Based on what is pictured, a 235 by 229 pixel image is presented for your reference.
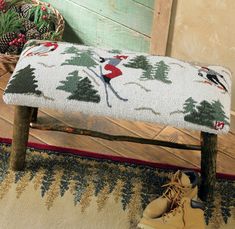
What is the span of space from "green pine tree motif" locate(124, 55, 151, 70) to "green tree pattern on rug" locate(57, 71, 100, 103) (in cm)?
14

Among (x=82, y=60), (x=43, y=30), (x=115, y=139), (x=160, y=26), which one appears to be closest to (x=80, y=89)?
(x=82, y=60)

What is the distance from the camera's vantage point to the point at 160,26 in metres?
1.46

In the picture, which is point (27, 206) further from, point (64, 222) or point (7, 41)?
point (7, 41)

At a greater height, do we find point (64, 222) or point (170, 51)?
point (170, 51)

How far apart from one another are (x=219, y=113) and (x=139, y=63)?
0.27 m

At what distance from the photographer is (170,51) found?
1500mm

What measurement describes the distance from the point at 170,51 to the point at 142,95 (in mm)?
455

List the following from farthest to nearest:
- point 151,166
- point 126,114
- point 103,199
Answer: point 151,166, point 103,199, point 126,114

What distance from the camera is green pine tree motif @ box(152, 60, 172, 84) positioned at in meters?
1.15

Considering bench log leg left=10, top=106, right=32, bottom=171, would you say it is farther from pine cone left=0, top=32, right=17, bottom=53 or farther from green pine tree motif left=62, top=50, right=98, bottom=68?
pine cone left=0, top=32, right=17, bottom=53

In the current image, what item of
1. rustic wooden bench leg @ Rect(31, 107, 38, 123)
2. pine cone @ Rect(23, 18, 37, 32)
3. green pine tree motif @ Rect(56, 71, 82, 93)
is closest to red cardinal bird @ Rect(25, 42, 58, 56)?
green pine tree motif @ Rect(56, 71, 82, 93)

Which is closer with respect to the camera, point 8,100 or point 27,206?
point 8,100

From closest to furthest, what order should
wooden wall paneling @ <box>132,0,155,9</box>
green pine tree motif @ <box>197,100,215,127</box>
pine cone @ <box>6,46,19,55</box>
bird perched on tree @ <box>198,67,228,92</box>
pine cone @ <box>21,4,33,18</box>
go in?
green pine tree motif @ <box>197,100,215,127</box>, bird perched on tree @ <box>198,67,228,92</box>, wooden wall paneling @ <box>132,0,155,9</box>, pine cone @ <box>6,46,19,55</box>, pine cone @ <box>21,4,33,18</box>

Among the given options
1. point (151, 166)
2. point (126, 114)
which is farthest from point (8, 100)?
point (151, 166)
